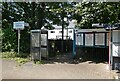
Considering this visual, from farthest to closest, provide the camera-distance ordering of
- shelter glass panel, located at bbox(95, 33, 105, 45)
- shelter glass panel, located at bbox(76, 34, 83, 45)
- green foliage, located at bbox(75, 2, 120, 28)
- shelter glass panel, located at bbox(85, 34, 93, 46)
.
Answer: shelter glass panel, located at bbox(76, 34, 83, 45), shelter glass panel, located at bbox(85, 34, 93, 46), shelter glass panel, located at bbox(95, 33, 105, 45), green foliage, located at bbox(75, 2, 120, 28)

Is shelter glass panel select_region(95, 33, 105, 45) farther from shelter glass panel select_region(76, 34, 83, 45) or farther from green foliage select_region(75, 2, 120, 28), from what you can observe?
green foliage select_region(75, 2, 120, 28)

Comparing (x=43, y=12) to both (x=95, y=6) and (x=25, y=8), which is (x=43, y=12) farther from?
(x=95, y=6)

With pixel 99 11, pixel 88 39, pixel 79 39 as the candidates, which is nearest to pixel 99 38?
pixel 88 39

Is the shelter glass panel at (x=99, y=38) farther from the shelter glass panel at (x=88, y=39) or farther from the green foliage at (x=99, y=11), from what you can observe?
the green foliage at (x=99, y=11)

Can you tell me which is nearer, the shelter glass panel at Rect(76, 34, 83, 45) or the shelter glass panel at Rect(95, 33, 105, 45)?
the shelter glass panel at Rect(95, 33, 105, 45)

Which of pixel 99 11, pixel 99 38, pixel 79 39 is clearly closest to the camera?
pixel 99 11

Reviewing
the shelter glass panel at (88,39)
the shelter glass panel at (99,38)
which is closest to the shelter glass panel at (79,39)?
the shelter glass panel at (88,39)

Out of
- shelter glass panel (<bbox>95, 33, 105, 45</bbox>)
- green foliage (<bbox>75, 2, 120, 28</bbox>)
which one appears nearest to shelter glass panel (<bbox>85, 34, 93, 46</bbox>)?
shelter glass panel (<bbox>95, 33, 105, 45</bbox>)

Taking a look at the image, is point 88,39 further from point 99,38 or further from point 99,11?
point 99,11

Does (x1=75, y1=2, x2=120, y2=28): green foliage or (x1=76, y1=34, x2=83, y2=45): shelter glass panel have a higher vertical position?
(x1=75, y1=2, x2=120, y2=28): green foliage

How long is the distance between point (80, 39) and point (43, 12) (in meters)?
5.36

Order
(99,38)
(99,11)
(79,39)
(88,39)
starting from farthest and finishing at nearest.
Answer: (79,39) < (88,39) < (99,38) < (99,11)

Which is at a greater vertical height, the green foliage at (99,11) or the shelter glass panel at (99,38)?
the green foliage at (99,11)

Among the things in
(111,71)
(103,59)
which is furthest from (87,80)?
(103,59)
